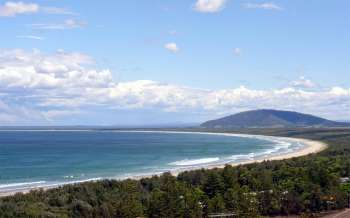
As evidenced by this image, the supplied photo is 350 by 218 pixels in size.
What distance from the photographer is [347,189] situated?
46.9 meters

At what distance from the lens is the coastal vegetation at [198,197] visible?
37.2 meters

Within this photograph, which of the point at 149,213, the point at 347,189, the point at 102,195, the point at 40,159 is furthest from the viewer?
the point at 40,159

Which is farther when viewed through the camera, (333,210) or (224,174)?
(224,174)

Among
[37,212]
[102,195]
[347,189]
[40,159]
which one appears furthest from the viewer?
[40,159]

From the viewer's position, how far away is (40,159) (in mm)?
104188

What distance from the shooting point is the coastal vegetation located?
3716 centimetres

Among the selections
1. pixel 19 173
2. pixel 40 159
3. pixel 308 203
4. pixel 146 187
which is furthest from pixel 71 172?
pixel 308 203

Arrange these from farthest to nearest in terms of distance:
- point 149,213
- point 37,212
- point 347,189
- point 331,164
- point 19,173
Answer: point 19,173 → point 331,164 → point 347,189 → point 149,213 → point 37,212

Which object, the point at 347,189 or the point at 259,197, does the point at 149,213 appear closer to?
the point at 259,197

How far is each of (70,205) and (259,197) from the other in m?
13.7

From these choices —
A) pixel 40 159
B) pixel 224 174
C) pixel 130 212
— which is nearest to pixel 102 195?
pixel 130 212

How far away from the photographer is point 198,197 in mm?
40188

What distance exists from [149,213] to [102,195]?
5.88 metres

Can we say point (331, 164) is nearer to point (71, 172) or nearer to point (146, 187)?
point (146, 187)
